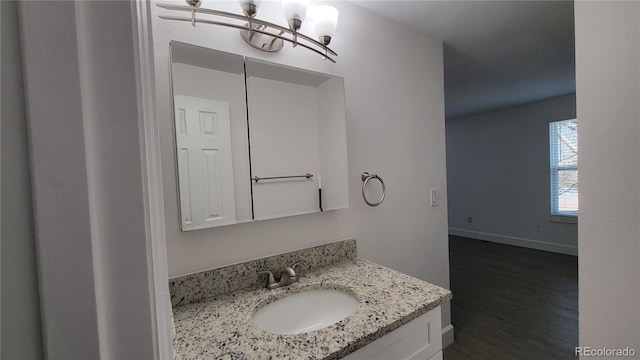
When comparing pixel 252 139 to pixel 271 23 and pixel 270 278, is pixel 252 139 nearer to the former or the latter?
pixel 271 23

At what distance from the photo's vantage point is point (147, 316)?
0.81ft

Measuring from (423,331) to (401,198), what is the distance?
2.67 feet

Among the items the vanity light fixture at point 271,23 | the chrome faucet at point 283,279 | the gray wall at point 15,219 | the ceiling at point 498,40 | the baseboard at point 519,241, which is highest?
the ceiling at point 498,40

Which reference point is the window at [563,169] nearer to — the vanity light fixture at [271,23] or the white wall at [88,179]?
the vanity light fixture at [271,23]

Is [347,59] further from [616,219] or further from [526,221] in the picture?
[526,221]

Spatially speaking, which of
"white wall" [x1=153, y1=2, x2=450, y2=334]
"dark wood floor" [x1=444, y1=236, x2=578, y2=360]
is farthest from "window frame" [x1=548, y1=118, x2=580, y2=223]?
"white wall" [x1=153, y1=2, x2=450, y2=334]

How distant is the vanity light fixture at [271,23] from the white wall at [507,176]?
14.0 feet

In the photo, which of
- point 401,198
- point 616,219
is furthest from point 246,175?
point 616,219

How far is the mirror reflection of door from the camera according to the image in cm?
87

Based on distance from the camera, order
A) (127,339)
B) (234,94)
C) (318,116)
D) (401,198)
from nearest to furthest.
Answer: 1. (127,339)
2. (234,94)
3. (318,116)
4. (401,198)

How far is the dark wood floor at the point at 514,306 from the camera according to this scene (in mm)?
1709

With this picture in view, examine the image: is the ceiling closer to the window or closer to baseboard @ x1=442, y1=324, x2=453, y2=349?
Result: the window

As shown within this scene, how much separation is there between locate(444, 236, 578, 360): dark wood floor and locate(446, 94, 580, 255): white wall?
453 millimetres

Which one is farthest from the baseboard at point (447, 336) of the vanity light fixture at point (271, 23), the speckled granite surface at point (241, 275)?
the vanity light fixture at point (271, 23)
